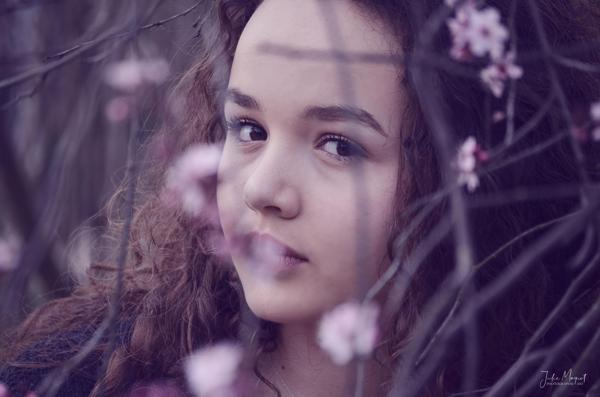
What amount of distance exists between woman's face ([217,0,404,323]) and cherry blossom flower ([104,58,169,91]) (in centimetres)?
73

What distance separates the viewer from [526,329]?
1.31 meters

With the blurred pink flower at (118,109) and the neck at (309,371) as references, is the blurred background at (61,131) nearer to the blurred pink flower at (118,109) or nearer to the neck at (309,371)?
the blurred pink flower at (118,109)

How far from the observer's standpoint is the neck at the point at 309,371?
1.29 m

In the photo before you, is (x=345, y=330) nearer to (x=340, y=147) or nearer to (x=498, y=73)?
(x=340, y=147)

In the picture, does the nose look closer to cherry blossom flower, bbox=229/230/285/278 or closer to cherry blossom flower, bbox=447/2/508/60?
cherry blossom flower, bbox=229/230/285/278

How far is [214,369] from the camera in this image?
128 centimetres

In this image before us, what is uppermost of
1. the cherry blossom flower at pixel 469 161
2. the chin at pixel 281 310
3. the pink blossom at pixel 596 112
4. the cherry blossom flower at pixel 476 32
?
the cherry blossom flower at pixel 476 32

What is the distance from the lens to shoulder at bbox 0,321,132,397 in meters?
1.39

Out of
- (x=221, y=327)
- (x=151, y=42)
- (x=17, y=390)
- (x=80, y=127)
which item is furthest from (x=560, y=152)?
(x=151, y=42)

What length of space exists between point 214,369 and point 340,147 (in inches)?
16.5

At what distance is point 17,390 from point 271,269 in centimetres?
57

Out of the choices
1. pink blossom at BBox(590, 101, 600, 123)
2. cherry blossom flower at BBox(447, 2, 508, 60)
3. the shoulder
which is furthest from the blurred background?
pink blossom at BBox(590, 101, 600, 123)

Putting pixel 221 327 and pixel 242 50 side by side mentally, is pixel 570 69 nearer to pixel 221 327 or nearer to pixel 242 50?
pixel 242 50

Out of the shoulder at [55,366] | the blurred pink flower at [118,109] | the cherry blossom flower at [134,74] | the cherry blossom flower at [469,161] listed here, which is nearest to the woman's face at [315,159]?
the cherry blossom flower at [469,161]
